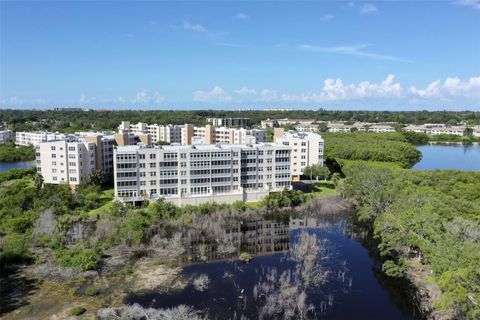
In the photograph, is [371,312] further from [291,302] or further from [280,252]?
[280,252]

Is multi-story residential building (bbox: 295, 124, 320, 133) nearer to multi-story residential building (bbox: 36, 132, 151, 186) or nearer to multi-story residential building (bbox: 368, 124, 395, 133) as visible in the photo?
multi-story residential building (bbox: 368, 124, 395, 133)

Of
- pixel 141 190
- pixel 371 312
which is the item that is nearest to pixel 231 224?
pixel 141 190

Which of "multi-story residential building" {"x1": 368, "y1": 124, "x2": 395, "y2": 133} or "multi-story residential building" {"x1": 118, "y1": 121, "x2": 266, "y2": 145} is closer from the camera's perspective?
"multi-story residential building" {"x1": 118, "y1": 121, "x2": 266, "y2": 145}

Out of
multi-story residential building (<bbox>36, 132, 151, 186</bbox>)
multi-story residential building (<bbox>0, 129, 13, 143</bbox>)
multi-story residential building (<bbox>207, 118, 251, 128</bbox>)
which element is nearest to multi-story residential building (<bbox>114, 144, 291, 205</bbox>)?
multi-story residential building (<bbox>36, 132, 151, 186</bbox>)

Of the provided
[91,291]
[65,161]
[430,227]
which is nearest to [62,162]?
[65,161]

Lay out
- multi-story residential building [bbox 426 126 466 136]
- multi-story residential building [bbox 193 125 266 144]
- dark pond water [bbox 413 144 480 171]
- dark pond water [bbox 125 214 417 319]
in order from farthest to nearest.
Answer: multi-story residential building [bbox 426 126 466 136] → dark pond water [bbox 413 144 480 171] → multi-story residential building [bbox 193 125 266 144] → dark pond water [bbox 125 214 417 319]
